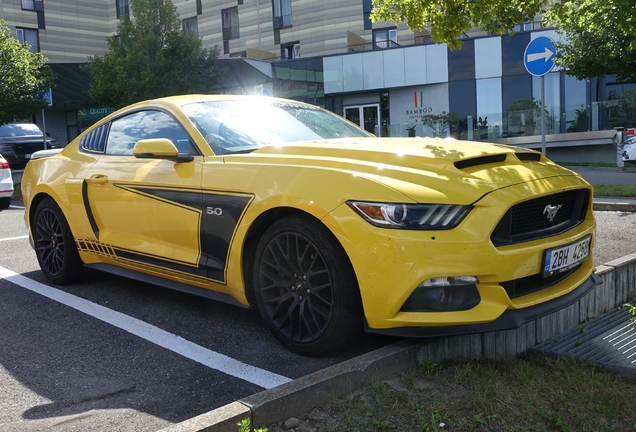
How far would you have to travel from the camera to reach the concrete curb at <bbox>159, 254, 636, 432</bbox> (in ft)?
8.65

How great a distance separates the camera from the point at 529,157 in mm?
3900

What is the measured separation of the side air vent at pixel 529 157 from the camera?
3842mm

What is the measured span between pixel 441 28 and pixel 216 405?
5.56m

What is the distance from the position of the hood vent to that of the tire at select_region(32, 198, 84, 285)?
11.0 feet

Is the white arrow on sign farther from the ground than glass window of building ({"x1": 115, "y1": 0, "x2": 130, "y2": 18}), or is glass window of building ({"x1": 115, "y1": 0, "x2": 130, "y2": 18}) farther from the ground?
glass window of building ({"x1": 115, "y1": 0, "x2": 130, "y2": 18})

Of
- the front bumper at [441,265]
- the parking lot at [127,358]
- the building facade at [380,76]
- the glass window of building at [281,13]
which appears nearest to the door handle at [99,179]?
the parking lot at [127,358]

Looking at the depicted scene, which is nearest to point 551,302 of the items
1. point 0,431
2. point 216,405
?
point 216,405

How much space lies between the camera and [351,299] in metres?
3.24

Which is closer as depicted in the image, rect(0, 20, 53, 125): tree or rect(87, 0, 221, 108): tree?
rect(0, 20, 53, 125): tree

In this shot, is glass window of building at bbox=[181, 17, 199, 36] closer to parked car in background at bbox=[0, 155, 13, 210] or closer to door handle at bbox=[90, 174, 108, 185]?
parked car in background at bbox=[0, 155, 13, 210]

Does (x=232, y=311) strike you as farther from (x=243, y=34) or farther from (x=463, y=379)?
(x=243, y=34)

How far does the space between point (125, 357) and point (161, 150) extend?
1.30m

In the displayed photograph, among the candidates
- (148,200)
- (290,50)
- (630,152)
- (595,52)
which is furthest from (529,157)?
(290,50)

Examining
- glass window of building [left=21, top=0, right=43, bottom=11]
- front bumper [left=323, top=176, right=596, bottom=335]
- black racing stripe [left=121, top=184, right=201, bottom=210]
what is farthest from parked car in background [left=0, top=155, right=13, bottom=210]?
glass window of building [left=21, top=0, right=43, bottom=11]
